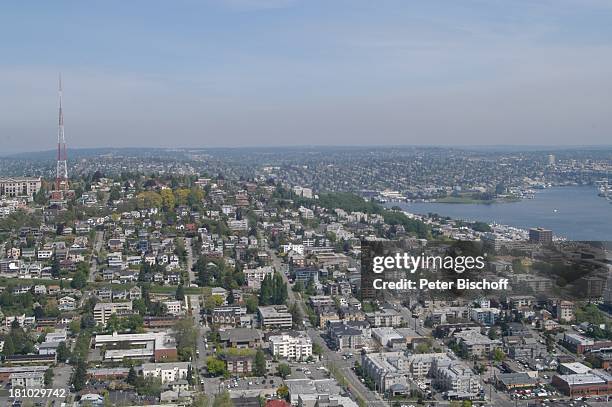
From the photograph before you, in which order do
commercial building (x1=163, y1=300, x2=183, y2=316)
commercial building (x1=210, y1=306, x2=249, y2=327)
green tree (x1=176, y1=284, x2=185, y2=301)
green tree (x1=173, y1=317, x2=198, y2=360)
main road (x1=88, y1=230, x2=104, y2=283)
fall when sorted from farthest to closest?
main road (x1=88, y1=230, x2=104, y2=283)
green tree (x1=176, y1=284, x2=185, y2=301)
commercial building (x1=163, y1=300, x2=183, y2=316)
commercial building (x1=210, y1=306, x2=249, y2=327)
green tree (x1=173, y1=317, x2=198, y2=360)

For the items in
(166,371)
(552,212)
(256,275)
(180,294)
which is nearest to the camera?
(166,371)

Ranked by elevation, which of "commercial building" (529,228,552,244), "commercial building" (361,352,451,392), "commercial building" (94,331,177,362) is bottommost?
"commercial building" (94,331,177,362)

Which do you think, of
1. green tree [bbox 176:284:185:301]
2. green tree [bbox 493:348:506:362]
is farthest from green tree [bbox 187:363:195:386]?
green tree [bbox 493:348:506:362]

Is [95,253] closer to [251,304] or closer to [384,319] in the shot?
[251,304]

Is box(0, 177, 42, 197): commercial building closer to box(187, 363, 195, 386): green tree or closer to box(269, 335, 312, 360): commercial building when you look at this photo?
box(269, 335, 312, 360): commercial building

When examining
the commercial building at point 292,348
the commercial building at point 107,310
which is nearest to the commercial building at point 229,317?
the commercial building at point 107,310

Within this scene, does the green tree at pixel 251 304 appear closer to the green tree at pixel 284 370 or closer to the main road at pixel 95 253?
the green tree at pixel 284 370

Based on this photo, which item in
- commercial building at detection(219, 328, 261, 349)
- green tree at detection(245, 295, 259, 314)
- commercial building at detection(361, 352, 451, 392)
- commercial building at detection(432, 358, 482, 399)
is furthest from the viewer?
green tree at detection(245, 295, 259, 314)

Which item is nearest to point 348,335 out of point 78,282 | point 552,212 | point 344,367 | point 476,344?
point 344,367

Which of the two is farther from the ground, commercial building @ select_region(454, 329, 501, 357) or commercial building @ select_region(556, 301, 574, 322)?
commercial building @ select_region(556, 301, 574, 322)

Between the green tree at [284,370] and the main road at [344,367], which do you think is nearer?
the main road at [344,367]
